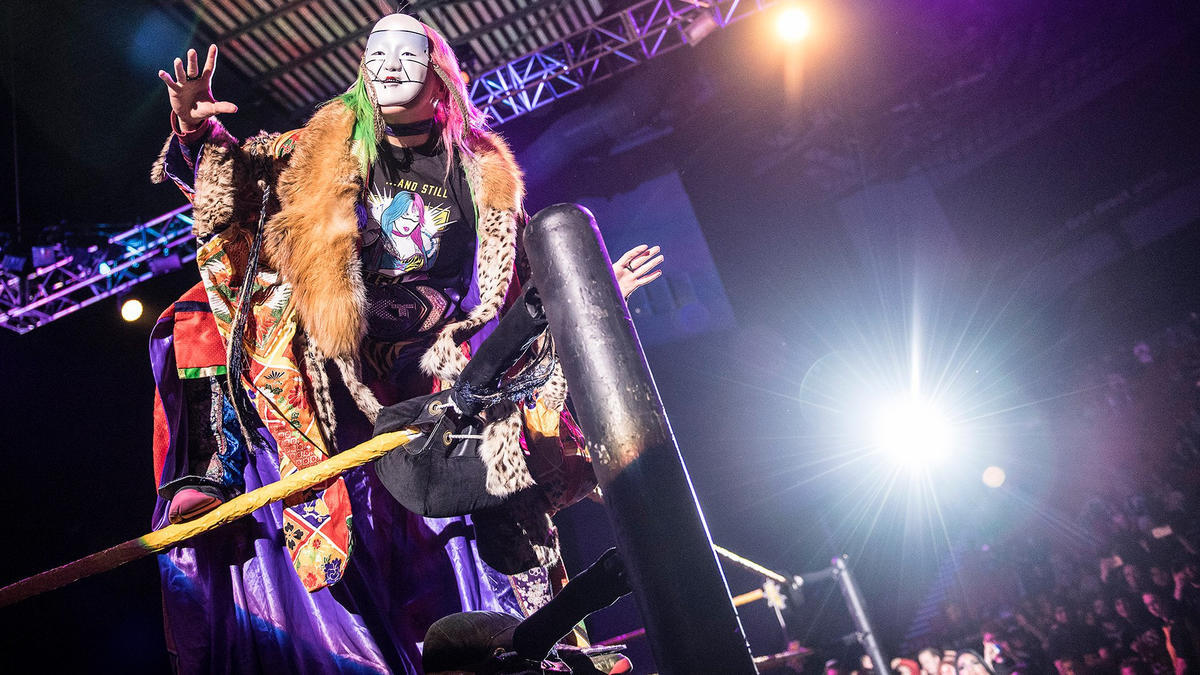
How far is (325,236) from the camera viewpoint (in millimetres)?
2000

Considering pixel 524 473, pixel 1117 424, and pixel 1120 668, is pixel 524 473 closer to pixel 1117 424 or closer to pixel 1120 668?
pixel 1120 668

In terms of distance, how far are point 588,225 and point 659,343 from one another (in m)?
9.02

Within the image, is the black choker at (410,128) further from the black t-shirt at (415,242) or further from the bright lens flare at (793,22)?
the bright lens flare at (793,22)

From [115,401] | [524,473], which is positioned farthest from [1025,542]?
[115,401]

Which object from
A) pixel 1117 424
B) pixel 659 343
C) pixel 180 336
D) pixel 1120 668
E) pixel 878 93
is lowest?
pixel 1120 668

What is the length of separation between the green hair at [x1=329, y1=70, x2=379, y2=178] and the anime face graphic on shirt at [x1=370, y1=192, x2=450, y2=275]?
0.43 feet

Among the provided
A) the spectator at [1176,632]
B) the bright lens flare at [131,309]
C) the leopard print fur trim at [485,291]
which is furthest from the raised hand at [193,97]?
the spectator at [1176,632]

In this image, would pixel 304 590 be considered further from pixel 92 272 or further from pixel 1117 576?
pixel 1117 576

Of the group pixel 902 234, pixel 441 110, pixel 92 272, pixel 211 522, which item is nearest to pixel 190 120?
pixel 441 110

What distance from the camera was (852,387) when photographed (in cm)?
1091

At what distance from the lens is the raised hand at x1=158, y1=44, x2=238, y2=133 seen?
194 cm

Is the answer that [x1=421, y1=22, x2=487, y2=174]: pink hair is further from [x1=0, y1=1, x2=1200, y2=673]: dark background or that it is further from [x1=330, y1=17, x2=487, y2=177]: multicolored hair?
[x1=0, y1=1, x2=1200, y2=673]: dark background

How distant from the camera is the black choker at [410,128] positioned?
2.30m

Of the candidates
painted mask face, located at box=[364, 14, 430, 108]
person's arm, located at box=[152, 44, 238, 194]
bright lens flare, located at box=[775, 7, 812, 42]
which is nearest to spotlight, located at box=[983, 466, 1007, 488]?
bright lens flare, located at box=[775, 7, 812, 42]
